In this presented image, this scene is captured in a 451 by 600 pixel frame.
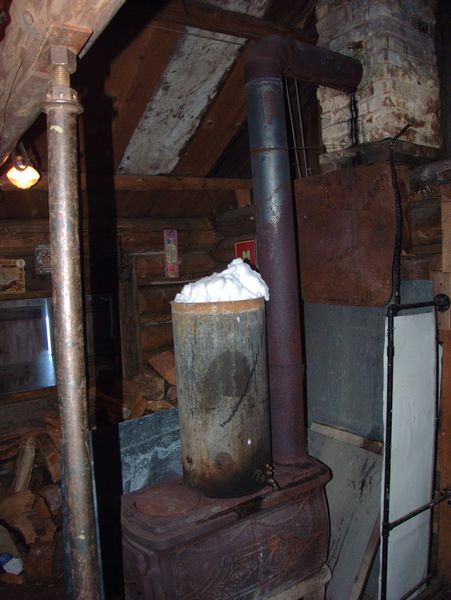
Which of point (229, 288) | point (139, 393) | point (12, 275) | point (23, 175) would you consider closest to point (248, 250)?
point (139, 393)

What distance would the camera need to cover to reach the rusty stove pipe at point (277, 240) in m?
3.58

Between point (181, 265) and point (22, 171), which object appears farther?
point (181, 265)

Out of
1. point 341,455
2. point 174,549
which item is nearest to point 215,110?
point 341,455

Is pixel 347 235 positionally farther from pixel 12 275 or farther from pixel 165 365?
pixel 12 275

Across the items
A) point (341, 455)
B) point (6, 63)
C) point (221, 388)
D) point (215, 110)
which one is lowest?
point (341, 455)

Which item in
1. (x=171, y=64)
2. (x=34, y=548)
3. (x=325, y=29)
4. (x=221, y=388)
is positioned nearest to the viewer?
(x=221, y=388)

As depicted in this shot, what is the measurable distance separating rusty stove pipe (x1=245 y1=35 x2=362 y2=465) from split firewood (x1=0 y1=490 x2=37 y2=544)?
3.92 m

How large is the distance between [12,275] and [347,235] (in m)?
4.73

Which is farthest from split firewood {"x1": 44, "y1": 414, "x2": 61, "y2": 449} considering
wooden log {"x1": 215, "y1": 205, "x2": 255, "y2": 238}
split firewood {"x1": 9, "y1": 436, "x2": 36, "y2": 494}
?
wooden log {"x1": 215, "y1": 205, "x2": 255, "y2": 238}

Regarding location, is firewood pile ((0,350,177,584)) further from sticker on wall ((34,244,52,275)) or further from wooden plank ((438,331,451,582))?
wooden plank ((438,331,451,582))

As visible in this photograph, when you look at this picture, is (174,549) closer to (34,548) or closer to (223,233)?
(34,548)

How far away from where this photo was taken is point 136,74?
4.91 metres

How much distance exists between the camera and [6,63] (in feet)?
8.61

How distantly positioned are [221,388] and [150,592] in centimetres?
138
